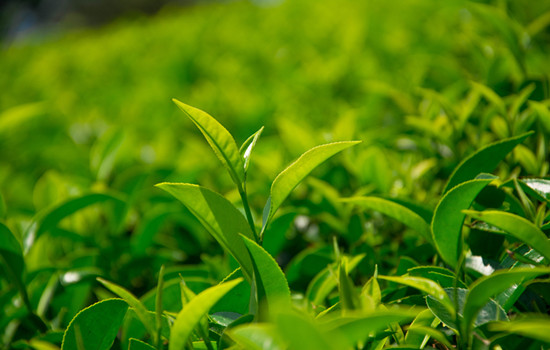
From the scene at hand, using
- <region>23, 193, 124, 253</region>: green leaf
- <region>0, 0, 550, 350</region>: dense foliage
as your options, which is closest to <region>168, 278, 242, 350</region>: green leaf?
<region>0, 0, 550, 350</region>: dense foliage

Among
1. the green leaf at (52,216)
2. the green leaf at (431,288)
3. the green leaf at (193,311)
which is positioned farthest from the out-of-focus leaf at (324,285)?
the green leaf at (52,216)

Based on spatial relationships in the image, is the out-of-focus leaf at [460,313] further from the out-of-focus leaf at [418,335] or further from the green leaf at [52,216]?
the green leaf at [52,216]

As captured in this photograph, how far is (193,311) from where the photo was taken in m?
0.68

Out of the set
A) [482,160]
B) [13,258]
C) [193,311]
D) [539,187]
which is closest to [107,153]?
[13,258]

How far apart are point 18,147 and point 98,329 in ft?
6.83

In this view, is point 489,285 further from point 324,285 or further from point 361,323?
point 324,285

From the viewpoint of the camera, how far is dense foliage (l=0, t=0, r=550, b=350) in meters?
0.77

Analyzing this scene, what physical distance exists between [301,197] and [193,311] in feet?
3.18

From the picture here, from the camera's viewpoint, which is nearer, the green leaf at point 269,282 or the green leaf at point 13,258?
the green leaf at point 269,282

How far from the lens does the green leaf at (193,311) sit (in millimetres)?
655

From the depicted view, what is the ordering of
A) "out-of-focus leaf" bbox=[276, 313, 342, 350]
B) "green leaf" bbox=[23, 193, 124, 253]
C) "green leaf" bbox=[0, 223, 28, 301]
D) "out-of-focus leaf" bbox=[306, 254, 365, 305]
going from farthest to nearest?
"green leaf" bbox=[23, 193, 124, 253] < "green leaf" bbox=[0, 223, 28, 301] < "out-of-focus leaf" bbox=[306, 254, 365, 305] < "out-of-focus leaf" bbox=[276, 313, 342, 350]

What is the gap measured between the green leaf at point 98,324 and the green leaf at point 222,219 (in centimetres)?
22

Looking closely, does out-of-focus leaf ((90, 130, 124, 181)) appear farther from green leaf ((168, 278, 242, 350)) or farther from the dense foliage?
green leaf ((168, 278, 242, 350))

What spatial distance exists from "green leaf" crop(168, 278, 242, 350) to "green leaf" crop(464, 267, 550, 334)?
1.13 feet
